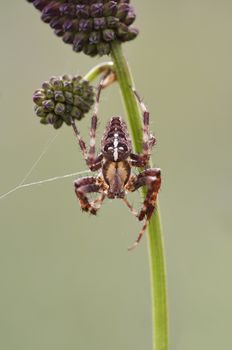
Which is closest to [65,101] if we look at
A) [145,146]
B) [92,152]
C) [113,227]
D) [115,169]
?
[145,146]

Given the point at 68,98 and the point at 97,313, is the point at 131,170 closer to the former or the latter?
the point at 68,98

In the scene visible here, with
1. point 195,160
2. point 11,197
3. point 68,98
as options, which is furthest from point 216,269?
point 68,98

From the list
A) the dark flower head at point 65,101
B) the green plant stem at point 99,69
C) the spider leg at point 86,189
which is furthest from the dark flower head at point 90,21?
the spider leg at point 86,189

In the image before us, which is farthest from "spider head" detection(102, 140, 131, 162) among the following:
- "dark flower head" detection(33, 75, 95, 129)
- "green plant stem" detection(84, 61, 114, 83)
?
"green plant stem" detection(84, 61, 114, 83)

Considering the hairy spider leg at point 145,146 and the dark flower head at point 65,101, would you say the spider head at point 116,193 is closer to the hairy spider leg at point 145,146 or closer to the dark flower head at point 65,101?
the hairy spider leg at point 145,146

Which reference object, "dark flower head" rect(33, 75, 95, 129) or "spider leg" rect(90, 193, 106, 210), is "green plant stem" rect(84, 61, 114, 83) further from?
"spider leg" rect(90, 193, 106, 210)

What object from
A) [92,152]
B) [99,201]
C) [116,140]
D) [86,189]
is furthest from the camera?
[99,201]

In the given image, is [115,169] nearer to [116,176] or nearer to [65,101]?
[116,176]

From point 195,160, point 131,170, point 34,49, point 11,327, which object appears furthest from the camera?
point 34,49
